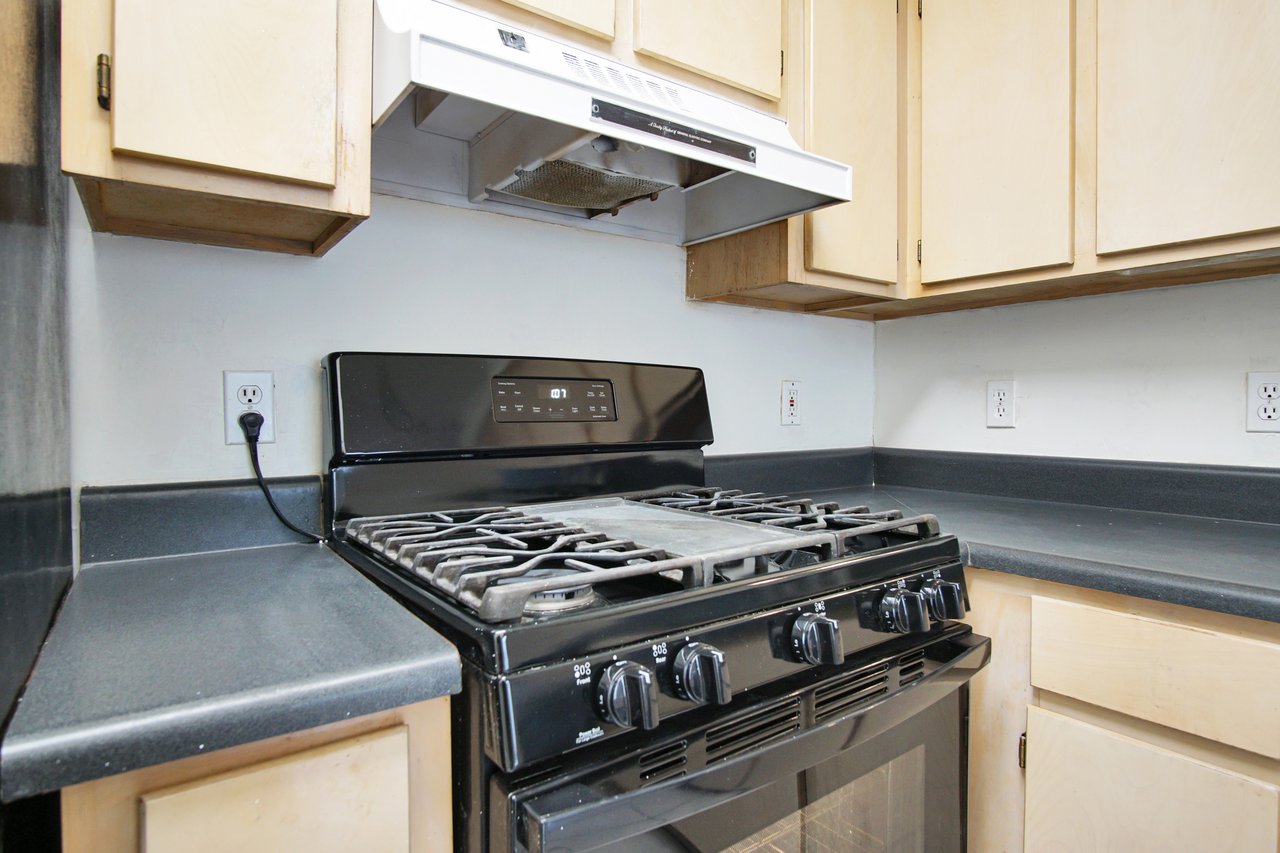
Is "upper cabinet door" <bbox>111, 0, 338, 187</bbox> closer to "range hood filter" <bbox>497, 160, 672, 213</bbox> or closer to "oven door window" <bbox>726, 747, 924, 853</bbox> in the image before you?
"range hood filter" <bbox>497, 160, 672, 213</bbox>

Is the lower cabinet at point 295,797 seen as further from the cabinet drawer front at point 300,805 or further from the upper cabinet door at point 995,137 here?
the upper cabinet door at point 995,137

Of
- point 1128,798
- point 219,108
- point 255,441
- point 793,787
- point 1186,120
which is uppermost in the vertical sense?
point 1186,120

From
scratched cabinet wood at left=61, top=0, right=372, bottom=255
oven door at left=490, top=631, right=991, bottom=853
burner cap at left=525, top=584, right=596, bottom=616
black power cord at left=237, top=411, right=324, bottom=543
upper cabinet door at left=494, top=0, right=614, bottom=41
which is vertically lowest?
oven door at left=490, top=631, right=991, bottom=853

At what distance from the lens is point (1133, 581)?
924 millimetres

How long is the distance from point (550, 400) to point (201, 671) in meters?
0.74

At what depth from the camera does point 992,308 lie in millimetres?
1659

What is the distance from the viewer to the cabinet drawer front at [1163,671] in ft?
2.75

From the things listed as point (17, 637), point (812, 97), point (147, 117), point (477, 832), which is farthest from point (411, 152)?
point (477, 832)

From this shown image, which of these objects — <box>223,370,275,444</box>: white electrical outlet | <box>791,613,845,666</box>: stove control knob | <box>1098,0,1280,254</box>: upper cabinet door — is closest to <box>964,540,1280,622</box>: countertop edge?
<box>791,613,845,666</box>: stove control knob

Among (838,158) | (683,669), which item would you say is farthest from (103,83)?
(838,158)

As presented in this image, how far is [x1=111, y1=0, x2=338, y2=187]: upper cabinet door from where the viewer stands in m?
0.70

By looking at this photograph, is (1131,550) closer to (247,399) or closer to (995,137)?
(995,137)

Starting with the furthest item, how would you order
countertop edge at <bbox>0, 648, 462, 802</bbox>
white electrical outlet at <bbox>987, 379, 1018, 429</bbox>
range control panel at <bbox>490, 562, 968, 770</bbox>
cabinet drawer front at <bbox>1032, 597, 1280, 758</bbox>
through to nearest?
white electrical outlet at <bbox>987, 379, 1018, 429</bbox>, cabinet drawer front at <bbox>1032, 597, 1280, 758</bbox>, range control panel at <bbox>490, 562, 968, 770</bbox>, countertop edge at <bbox>0, 648, 462, 802</bbox>

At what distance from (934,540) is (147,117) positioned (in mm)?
1105
